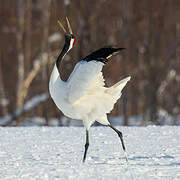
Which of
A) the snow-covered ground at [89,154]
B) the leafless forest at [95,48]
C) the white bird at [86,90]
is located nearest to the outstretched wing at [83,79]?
the white bird at [86,90]

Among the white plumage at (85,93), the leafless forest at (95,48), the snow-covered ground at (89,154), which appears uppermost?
the white plumage at (85,93)

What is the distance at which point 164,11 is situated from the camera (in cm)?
1967

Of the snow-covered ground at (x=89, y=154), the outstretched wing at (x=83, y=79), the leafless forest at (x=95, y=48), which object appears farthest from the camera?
the leafless forest at (x=95, y=48)

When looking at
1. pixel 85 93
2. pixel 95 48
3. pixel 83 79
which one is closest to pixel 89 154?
pixel 85 93

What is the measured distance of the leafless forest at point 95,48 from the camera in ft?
52.8

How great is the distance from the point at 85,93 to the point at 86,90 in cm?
5

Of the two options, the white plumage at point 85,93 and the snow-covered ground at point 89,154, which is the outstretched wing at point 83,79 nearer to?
the white plumage at point 85,93

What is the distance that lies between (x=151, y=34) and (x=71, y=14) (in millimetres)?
2932

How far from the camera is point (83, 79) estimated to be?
5.40 metres

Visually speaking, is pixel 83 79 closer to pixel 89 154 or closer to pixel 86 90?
pixel 86 90

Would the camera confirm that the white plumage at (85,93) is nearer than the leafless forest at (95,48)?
Yes

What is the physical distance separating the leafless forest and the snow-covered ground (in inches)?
245

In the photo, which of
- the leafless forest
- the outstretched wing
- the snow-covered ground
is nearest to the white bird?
the outstretched wing

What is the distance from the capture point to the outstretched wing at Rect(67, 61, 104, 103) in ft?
17.5
